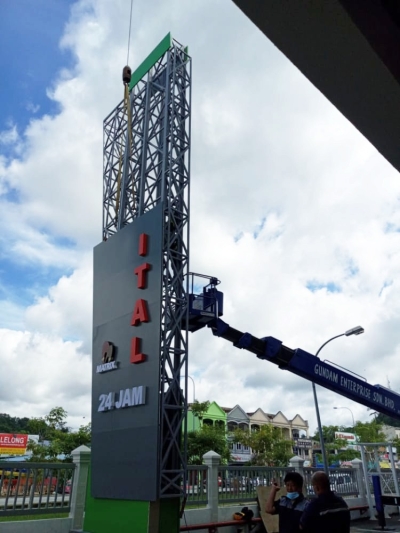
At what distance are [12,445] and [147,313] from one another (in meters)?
42.4

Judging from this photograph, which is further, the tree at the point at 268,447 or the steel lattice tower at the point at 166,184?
the tree at the point at 268,447

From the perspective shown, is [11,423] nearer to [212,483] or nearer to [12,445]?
[12,445]

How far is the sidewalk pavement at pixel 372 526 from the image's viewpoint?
11886 mm

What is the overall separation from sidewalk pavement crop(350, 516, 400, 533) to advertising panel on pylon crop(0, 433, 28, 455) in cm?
3880

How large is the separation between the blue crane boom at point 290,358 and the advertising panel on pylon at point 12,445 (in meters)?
40.4

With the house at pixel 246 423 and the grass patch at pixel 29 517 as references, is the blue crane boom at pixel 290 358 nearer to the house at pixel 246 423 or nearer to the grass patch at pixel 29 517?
the grass patch at pixel 29 517

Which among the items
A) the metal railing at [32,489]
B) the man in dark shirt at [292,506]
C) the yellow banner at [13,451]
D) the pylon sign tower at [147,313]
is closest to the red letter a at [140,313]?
the pylon sign tower at [147,313]

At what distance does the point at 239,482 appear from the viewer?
11.8 meters

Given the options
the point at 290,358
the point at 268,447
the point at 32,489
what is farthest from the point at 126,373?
the point at 268,447

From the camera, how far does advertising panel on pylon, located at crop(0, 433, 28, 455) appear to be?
4409 centimetres

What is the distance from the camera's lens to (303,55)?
1739mm

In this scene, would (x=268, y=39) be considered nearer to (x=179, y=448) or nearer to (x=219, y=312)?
(x=179, y=448)

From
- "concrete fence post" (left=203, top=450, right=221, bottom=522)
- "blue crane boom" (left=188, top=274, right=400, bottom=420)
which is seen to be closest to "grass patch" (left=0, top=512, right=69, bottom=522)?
"concrete fence post" (left=203, top=450, right=221, bottom=522)

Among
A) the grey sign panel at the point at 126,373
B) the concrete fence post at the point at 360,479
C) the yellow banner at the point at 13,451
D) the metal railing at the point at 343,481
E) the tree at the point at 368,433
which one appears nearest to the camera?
the grey sign panel at the point at 126,373
